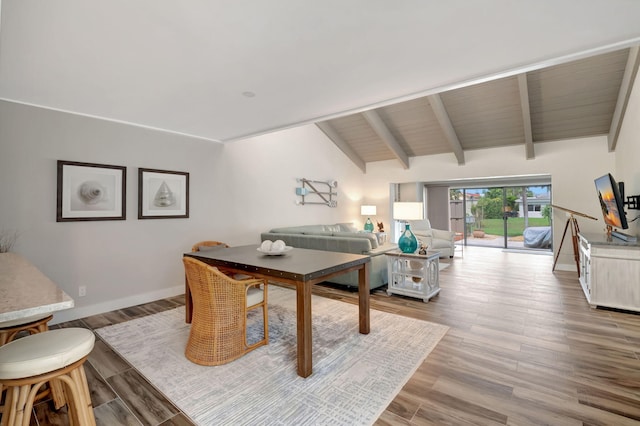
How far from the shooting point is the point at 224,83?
2494 mm

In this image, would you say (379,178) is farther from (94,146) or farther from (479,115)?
(94,146)

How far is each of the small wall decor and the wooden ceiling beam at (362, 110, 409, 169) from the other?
1.57 meters

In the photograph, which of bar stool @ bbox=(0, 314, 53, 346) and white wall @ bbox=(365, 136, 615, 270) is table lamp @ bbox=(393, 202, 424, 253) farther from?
white wall @ bbox=(365, 136, 615, 270)

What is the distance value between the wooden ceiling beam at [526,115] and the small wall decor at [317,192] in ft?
12.8

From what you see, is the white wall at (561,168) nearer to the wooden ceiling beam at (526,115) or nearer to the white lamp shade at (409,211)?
the wooden ceiling beam at (526,115)

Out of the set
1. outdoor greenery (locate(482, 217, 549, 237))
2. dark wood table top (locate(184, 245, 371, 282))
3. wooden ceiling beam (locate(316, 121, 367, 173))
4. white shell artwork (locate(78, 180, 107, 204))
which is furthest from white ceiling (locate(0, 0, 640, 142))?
outdoor greenery (locate(482, 217, 549, 237))

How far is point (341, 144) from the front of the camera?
7461mm

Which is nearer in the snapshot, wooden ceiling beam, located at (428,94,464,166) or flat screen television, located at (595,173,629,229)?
flat screen television, located at (595,173,629,229)

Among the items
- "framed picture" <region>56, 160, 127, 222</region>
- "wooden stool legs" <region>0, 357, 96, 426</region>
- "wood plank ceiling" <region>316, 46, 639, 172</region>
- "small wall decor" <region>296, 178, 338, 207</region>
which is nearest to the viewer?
"wooden stool legs" <region>0, 357, 96, 426</region>

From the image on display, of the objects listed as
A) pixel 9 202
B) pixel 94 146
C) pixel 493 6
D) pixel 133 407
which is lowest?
pixel 133 407

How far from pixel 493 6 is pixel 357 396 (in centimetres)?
239

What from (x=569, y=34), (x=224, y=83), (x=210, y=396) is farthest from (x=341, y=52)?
(x=210, y=396)

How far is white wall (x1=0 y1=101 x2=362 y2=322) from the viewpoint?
9.64ft

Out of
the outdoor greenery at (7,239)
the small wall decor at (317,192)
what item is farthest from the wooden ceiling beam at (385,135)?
the outdoor greenery at (7,239)
